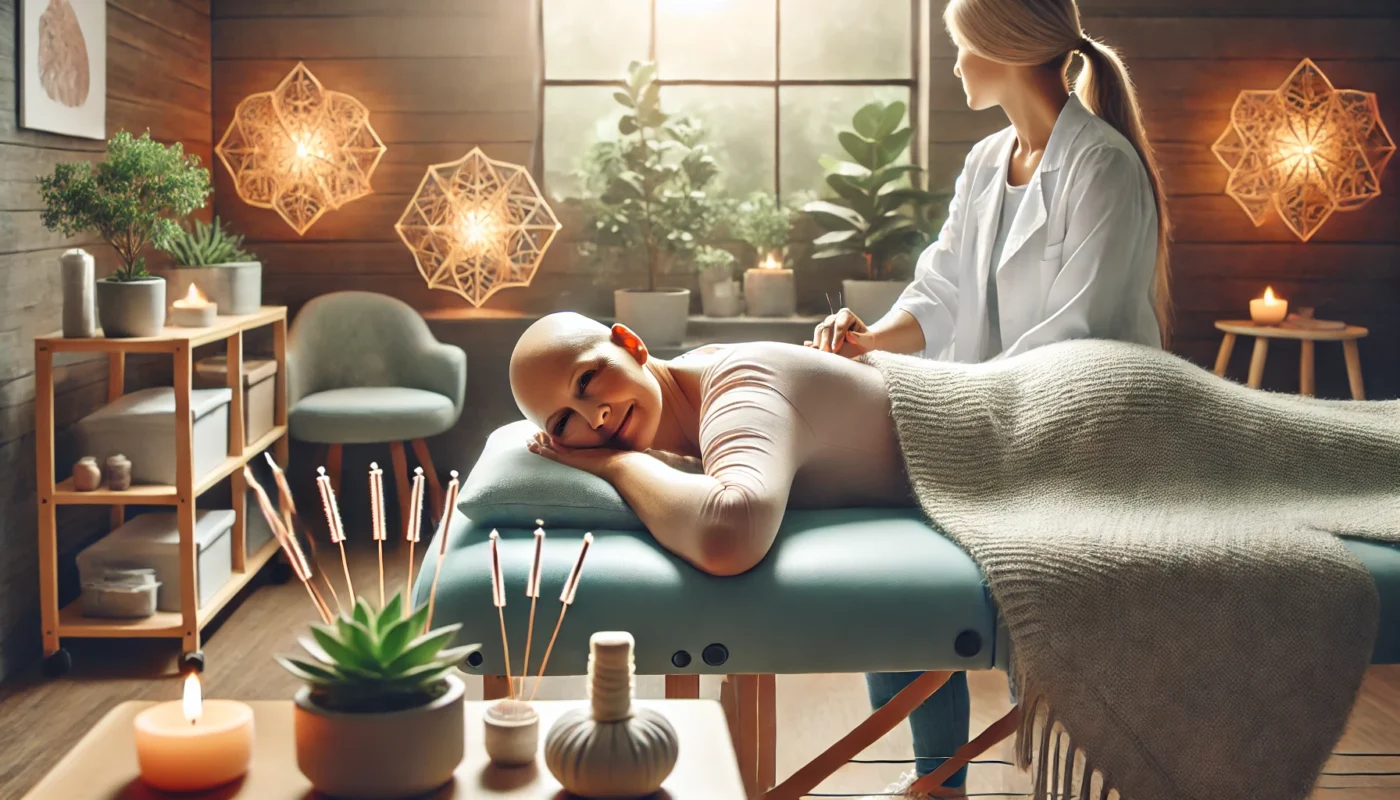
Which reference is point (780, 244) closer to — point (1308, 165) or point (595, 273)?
point (595, 273)

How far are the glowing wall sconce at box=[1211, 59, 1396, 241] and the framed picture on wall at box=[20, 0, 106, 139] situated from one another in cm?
350

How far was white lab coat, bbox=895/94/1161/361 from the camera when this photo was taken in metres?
1.94

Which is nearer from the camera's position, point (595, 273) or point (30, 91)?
point (30, 91)

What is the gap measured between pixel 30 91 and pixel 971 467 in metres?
2.31

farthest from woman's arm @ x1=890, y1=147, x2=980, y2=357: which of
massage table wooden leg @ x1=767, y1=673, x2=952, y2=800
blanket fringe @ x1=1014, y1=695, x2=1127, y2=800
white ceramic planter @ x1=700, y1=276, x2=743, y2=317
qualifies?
white ceramic planter @ x1=700, y1=276, x2=743, y2=317

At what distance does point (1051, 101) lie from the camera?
2.07 metres

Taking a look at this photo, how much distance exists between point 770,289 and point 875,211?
1.47 feet

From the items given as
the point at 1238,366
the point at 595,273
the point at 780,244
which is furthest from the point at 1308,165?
the point at 595,273

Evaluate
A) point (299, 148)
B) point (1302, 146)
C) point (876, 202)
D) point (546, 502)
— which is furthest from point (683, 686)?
point (1302, 146)

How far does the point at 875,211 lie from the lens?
13.4 ft

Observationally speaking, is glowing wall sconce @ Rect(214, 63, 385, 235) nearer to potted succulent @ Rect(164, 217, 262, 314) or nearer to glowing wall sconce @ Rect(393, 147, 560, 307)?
glowing wall sconce @ Rect(393, 147, 560, 307)

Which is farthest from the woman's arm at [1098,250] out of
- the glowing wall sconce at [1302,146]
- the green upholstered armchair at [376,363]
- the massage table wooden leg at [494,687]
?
the glowing wall sconce at [1302,146]

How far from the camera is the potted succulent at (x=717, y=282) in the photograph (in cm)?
425

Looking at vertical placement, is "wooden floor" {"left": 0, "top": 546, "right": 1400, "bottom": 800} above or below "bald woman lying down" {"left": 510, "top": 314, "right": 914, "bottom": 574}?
below
